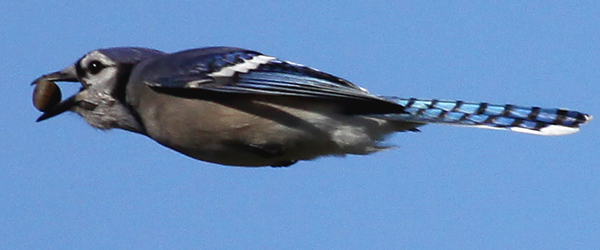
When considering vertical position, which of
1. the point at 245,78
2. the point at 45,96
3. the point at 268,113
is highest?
the point at 245,78

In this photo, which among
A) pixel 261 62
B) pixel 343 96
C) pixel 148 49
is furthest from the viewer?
pixel 148 49

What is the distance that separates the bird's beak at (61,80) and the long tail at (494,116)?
4.47 feet

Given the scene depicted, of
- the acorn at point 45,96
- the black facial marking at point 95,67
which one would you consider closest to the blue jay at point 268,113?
the black facial marking at point 95,67

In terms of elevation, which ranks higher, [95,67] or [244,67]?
[244,67]

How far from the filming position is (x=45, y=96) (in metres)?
5.67

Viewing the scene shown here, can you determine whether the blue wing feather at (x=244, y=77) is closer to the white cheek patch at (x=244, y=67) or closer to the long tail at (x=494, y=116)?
the white cheek patch at (x=244, y=67)

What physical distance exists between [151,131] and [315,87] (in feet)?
2.33

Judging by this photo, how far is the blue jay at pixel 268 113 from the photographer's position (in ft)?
17.1

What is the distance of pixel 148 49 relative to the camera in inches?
228

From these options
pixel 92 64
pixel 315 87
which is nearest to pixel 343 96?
pixel 315 87

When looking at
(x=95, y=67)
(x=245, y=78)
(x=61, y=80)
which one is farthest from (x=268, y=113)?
(x=61, y=80)

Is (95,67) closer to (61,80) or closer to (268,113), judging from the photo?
(61,80)

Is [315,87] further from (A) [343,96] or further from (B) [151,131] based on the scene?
(B) [151,131]

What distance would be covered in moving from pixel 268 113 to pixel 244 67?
0.25 m
